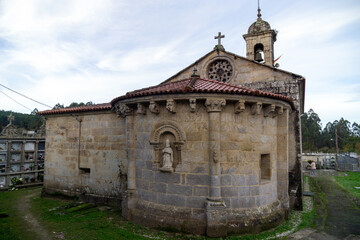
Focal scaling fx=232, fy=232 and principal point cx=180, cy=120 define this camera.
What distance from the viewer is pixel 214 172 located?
20.3 ft

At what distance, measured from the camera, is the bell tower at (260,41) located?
1238 cm

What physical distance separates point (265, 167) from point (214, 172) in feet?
7.49

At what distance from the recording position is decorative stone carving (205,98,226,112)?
6.17 m

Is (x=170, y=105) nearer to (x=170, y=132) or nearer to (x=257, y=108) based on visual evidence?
(x=170, y=132)

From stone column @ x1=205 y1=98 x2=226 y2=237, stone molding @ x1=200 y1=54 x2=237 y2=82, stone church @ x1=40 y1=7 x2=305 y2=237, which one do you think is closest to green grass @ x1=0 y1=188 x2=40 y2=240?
stone church @ x1=40 y1=7 x2=305 y2=237

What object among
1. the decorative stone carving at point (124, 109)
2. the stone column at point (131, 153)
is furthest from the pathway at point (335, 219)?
the decorative stone carving at point (124, 109)

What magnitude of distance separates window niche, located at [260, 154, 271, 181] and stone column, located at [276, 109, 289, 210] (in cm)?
117

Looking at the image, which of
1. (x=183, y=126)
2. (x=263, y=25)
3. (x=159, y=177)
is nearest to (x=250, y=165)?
(x=183, y=126)

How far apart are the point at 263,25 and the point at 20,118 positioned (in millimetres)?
53773

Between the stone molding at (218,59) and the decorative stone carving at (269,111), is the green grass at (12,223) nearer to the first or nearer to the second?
the decorative stone carving at (269,111)

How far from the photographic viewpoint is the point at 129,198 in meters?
7.25

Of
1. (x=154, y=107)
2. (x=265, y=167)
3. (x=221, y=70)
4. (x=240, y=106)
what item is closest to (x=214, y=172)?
(x=240, y=106)

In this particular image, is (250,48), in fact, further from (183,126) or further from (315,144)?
(315,144)

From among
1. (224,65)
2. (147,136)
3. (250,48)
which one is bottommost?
(147,136)
